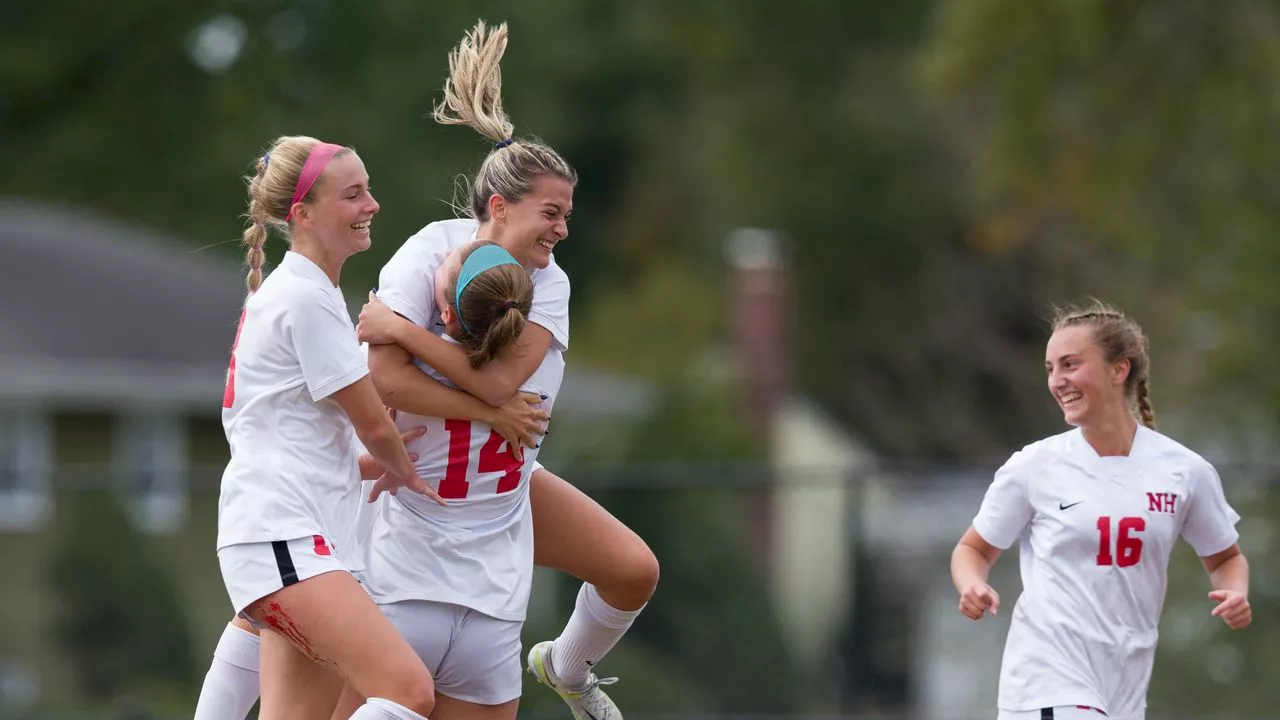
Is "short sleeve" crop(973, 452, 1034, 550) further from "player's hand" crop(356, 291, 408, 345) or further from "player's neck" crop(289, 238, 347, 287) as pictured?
"player's neck" crop(289, 238, 347, 287)

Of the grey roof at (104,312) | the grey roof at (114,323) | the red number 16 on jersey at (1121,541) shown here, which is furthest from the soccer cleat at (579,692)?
the grey roof at (104,312)

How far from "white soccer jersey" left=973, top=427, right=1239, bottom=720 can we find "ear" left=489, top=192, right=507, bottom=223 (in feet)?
5.50

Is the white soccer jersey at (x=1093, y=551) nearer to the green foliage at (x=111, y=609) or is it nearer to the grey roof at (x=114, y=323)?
the green foliage at (x=111, y=609)

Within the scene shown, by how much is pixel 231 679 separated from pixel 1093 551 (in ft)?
8.19

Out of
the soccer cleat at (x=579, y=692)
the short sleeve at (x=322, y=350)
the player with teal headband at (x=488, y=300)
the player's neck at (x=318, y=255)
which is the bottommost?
the soccer cleat at (x=579, y=692)

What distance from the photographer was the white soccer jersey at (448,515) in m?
4.84

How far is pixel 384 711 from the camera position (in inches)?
177

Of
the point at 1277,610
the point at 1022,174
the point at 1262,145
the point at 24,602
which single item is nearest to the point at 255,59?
the point at 24,602

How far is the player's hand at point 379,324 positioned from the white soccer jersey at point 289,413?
108mm

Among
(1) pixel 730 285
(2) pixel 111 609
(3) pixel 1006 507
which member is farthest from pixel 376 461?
(1) pixel 730 285

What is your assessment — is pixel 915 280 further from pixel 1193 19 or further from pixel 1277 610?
pixel 1277 610

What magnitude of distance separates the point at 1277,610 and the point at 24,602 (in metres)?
13.0

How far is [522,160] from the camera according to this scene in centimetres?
496

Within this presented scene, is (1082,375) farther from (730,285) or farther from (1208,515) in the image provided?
(730,285)
